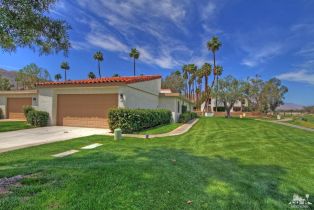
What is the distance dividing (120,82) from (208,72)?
3993 cm

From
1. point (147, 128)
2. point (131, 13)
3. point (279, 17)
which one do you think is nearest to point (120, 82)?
point (147, 128)

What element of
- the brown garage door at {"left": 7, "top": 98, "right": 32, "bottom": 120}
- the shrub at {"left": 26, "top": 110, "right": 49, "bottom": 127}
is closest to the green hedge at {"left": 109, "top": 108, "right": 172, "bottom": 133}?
the shrub at {"left": 26, "top": 110, "right": 49, "bottom": 127}

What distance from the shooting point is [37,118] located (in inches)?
597

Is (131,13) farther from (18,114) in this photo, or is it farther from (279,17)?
(18,114)

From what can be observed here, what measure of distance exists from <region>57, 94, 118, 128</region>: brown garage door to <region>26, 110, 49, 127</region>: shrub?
1055mm

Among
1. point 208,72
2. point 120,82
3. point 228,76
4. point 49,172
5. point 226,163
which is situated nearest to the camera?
point 49,172

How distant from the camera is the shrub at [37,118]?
49.8 ft

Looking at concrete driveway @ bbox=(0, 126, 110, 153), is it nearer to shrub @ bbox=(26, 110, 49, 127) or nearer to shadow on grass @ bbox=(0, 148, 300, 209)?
shrub @ bbox=(26, 110, 49, 127)

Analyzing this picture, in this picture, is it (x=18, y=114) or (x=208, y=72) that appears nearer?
Result: (x=18, y=114)

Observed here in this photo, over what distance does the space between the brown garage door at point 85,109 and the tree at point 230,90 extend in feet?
71.7

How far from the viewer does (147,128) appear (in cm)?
1473

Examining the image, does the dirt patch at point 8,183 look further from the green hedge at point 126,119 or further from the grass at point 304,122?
the grass at point 304,122

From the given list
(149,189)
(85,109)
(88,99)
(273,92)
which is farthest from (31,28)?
(273,92)

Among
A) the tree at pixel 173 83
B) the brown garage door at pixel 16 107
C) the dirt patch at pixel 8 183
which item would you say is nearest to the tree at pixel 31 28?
the dirt patch at pixel 8 183
